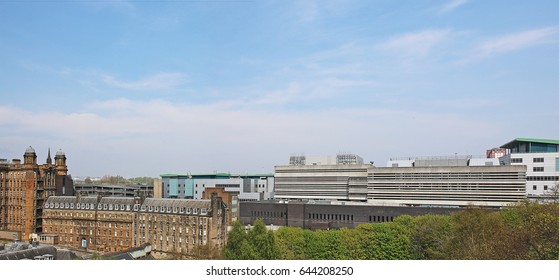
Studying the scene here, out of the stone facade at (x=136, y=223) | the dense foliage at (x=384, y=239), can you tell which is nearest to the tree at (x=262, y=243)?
the dense foliage at (x=384, y=239)

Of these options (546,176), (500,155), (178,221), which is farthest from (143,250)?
(500,155)

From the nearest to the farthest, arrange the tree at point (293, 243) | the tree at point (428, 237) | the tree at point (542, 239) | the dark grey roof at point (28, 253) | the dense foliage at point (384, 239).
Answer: the tree at point (542, 239) < the dense foliage at point (384, 239) < the dark grey roof at point (28, 253) < the tree at point (428, 237) < the tree at point (293, 243)

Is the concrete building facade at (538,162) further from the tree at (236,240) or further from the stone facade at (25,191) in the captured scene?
the stone facade at (25,191)

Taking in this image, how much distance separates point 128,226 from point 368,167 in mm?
37122

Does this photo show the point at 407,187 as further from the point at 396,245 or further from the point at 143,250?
the point at 143,250

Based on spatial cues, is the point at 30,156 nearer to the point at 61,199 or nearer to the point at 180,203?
the point at 61,199

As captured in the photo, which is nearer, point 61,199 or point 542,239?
point 542,239

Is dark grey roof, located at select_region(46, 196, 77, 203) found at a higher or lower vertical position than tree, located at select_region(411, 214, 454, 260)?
higher

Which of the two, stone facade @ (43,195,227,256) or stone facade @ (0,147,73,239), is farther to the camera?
stone facade @ (0,147,73,239)

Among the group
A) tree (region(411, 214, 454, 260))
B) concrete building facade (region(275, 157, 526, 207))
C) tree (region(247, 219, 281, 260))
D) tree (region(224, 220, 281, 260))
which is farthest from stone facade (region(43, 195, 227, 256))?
concrete building facade (region(275, 157, 526, 207))

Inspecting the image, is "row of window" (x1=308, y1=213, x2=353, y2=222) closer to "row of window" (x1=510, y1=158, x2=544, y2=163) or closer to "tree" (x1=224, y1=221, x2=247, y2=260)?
"row of window" (x1=510, y1=158, x2=544, y2=163)

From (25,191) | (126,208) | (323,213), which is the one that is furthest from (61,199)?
(323,213)

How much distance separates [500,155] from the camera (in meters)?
73.6

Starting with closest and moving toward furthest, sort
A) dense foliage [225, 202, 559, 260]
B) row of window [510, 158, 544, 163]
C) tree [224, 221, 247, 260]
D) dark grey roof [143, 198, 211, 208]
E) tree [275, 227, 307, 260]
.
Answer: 1. tree [224, 221, 247, 260]
2. dense foliage [225, 202, 559, 260]
3. tree [275, 227, 307, 260]
4. dark grey roof [143, 198, 211, 208]
5. row of window [510, 158, 544, 163]
